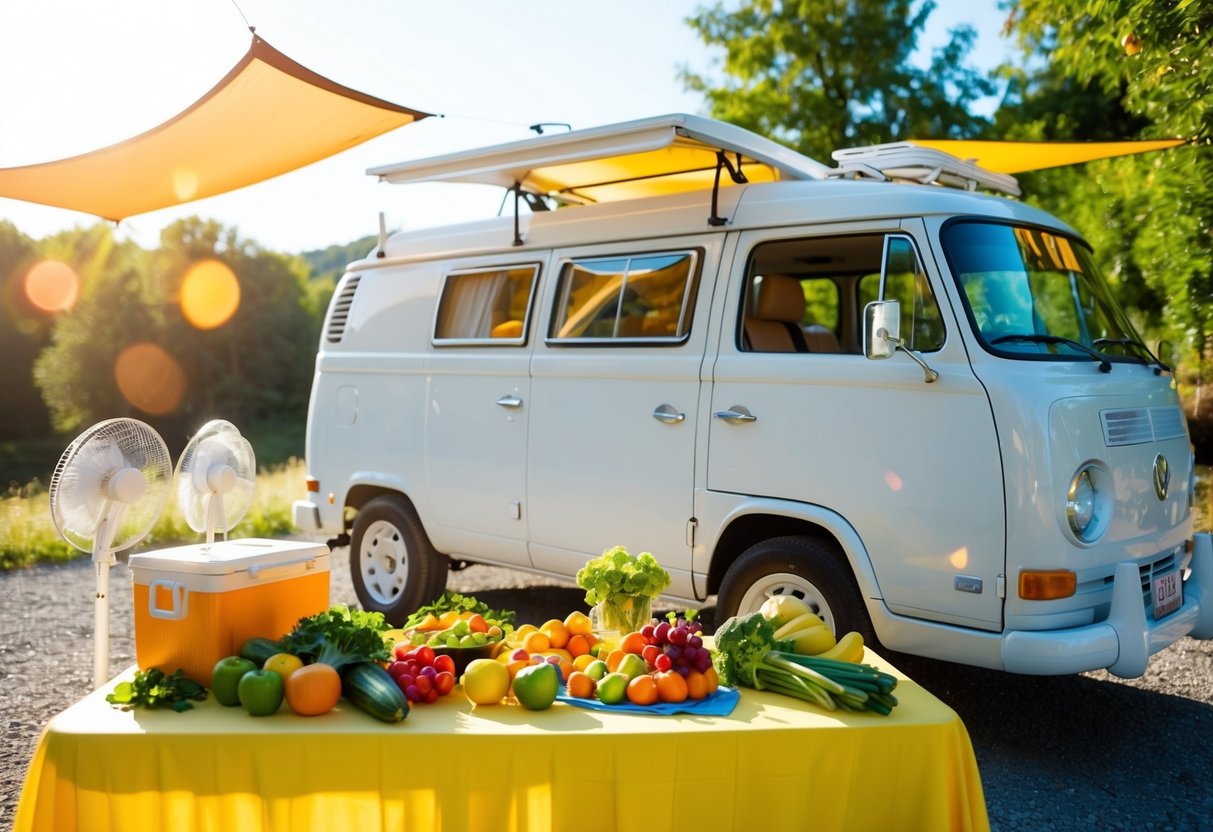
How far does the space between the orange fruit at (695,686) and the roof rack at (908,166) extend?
347cm

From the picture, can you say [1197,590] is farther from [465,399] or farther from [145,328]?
[145,328]

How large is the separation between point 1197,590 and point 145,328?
5730cm

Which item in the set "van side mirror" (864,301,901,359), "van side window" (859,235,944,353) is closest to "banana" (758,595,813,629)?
"van side mirror" (864,301,901,359)

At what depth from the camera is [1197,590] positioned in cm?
540

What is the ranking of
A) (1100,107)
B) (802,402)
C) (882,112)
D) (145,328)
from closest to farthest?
(802,402), (882,112), (1100,107), (145,328)

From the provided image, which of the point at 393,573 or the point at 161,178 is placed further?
the point at 393,573

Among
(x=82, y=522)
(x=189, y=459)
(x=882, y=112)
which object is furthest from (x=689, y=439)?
(x=882, y=112)

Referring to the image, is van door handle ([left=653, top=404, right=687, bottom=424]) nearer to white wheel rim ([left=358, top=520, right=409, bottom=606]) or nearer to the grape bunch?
the grape bunch

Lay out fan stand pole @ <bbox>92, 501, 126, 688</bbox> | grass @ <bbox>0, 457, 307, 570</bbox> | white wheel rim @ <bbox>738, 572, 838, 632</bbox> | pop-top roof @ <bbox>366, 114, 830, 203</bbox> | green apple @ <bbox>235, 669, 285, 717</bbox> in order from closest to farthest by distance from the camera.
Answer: green apple @ <bbox>235, 669, 285, 717</bbox> < fan stand pole @ <bbox>92, 501, 126, 688</bbox> < white wheel rim @ <bbox>738, 572, 838, 632</bbox> < pop-top roof @ <bbox>366, 114, 830, 203</bbox> < grass @ <bbox>0, 457, 307, 570</bbox>

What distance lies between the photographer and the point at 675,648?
11.2 feet

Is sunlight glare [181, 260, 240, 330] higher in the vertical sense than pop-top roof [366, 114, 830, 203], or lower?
higher

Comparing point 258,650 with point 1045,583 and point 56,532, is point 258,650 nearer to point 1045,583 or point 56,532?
point 1045,583

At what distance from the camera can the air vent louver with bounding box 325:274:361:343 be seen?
26.5 ft

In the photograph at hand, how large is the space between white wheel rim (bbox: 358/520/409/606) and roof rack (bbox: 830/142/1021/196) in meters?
3.95
